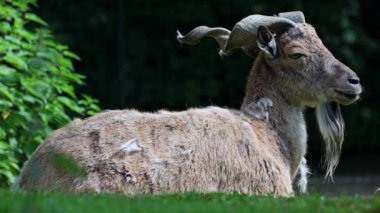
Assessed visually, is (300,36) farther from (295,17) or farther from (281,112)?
(281,112)

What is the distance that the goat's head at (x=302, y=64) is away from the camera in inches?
362

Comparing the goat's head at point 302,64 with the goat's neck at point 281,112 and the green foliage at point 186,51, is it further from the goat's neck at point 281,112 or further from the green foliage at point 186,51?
the green foliage at point 186,51

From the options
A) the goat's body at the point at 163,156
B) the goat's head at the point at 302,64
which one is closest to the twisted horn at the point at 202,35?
the goat's head at the point at 302,64

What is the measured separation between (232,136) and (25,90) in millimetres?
3283

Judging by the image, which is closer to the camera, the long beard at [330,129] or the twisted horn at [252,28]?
the twisted horn at [252,28]

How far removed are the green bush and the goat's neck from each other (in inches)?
96.8

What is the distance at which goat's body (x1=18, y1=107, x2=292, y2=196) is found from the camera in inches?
311

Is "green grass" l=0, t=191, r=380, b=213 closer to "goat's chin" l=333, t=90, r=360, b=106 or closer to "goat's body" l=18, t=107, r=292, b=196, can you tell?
"goat's body" l=18, t=107, r=292, b=196

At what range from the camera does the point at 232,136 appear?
8688 millimetres

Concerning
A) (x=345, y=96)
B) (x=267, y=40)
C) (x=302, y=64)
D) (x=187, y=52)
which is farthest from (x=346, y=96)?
(x=187, y=52)

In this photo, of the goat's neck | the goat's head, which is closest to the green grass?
the goat's neck

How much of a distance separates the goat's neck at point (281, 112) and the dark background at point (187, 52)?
9683mm

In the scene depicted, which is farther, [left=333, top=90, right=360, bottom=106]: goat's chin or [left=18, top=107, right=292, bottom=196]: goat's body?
[left=333, top=90, right=360, bottom=106]: goat's chin

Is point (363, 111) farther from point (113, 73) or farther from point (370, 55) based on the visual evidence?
point (113, 73)
